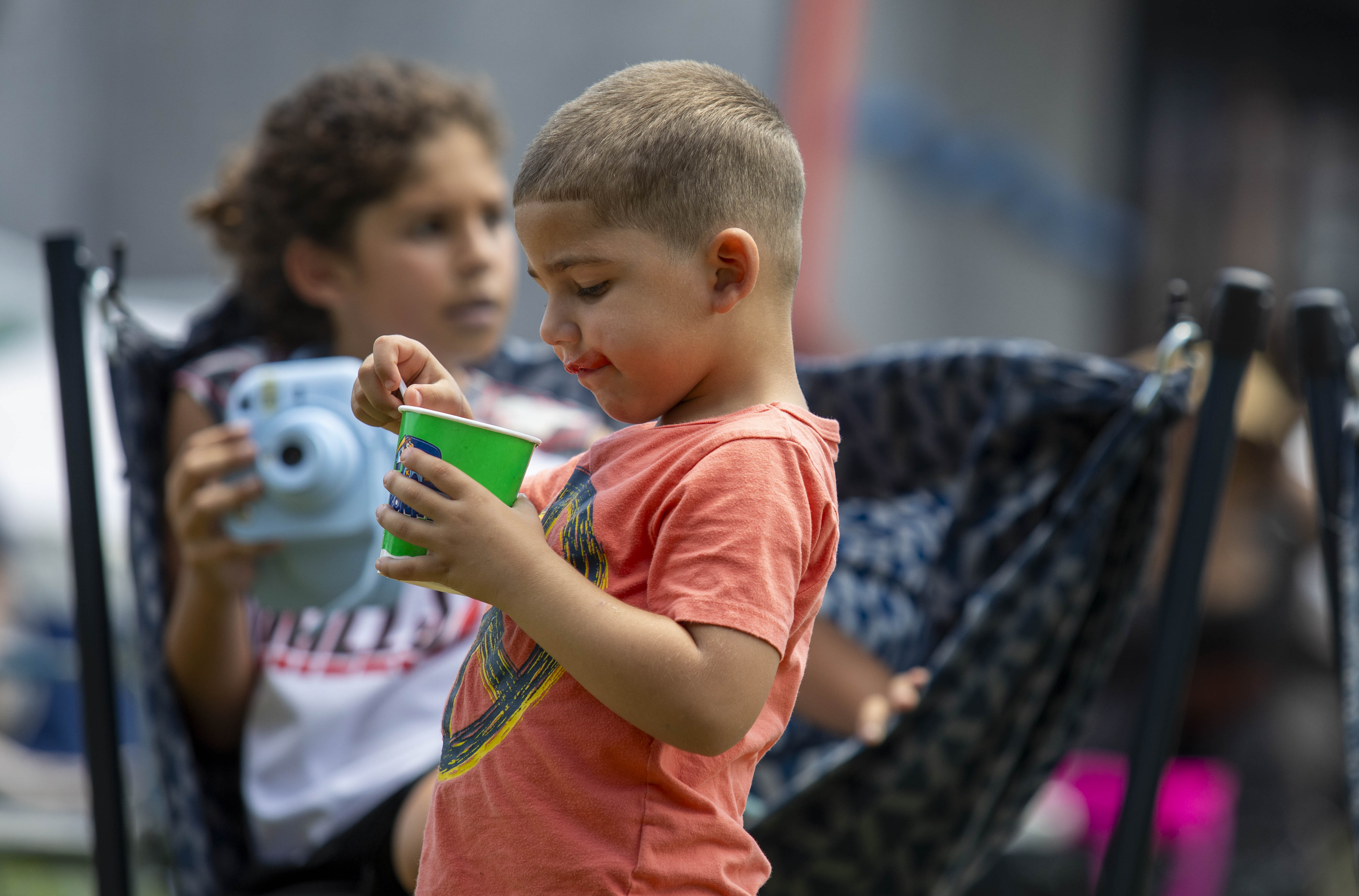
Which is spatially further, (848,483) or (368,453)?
(848,483)

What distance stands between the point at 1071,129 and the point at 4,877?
22.9 feet

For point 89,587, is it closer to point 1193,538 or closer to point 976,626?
point 976,626

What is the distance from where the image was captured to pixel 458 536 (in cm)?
68

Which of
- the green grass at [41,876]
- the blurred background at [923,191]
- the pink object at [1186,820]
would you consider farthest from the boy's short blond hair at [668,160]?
the green grass at [41,876]

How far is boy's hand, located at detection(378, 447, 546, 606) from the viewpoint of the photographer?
0.68 meters

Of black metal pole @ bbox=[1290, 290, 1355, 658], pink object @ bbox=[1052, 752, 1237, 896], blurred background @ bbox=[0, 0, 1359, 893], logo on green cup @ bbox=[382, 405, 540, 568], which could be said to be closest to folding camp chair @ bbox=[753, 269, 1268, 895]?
black metal pole @ bbox=[1290, 290, 1355, 658]

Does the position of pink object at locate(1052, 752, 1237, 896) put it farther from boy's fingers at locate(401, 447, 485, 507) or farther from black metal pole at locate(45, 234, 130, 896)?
boy's fingers at locate(401, 447, 485, 507)

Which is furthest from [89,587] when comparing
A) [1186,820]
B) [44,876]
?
[1186,820]

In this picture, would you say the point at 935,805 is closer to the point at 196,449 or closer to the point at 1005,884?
the point at 196,449

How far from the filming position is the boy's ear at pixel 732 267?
2.37ft

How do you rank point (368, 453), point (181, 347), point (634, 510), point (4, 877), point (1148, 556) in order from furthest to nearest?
point (4, 877) < point (181, 347) < point (1148, 556) < point (368, 453) < point (634, 510)

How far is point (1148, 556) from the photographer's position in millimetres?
1389

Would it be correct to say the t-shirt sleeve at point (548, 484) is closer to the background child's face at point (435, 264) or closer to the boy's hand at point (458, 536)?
the boy's hand at point (458, 536)

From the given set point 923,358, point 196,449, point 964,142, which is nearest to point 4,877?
point 196,449
